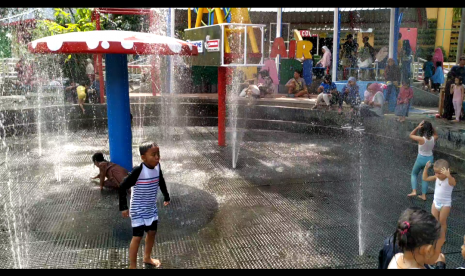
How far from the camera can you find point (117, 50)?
17.6 ft

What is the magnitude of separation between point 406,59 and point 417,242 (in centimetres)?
1387

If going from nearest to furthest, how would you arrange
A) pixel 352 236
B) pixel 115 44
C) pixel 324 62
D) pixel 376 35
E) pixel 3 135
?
1. pixel 352 236
2. pixel 115 44
3. pixel 3 135
4. pixel 324 62
5. pixel 376 35

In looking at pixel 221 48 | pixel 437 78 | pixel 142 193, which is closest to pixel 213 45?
pixel 221 48

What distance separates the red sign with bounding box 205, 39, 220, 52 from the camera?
8576mm

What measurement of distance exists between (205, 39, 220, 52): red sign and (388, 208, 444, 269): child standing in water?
6.65 meters

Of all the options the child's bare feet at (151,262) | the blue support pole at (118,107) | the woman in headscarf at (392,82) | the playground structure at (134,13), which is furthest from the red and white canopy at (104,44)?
the playground structure at (134,13)

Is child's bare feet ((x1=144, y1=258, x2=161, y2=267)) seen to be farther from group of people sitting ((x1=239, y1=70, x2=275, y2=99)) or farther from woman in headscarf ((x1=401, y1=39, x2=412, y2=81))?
woman in headscarf ((x1=401, y1=39, x2=412, y2=81))

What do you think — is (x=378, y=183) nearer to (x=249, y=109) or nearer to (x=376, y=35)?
(x=249, y=109)

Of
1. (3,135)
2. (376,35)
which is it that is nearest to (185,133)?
(3,135)

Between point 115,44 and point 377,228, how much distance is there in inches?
154

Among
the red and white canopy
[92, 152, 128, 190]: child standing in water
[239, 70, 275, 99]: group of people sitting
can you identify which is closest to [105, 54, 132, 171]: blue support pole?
[92, 152, 128, 190]: child standing in water

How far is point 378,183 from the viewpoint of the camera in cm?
693

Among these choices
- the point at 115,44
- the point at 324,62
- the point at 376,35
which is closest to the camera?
the point at 115,44

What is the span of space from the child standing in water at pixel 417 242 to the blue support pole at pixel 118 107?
475cm
